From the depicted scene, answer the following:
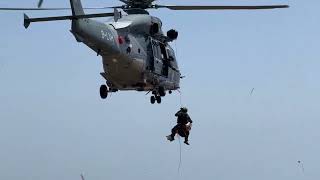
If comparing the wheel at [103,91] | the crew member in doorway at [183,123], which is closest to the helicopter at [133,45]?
the wheel at [103,91]

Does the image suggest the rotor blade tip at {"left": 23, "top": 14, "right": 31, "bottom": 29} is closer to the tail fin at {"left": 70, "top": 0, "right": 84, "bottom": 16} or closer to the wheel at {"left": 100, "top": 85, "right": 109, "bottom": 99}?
the tail fin at {"left": 70, "top": 0, "right": 84, "bottom": 16}

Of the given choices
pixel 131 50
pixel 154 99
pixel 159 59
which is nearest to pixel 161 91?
pixel 154 99

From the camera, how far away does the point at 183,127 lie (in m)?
32.3

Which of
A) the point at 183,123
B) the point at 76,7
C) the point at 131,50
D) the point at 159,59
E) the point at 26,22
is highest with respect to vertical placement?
the point at 76,7

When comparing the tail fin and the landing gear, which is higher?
the tail fin

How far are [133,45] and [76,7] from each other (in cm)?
573

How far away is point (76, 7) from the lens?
27.5m

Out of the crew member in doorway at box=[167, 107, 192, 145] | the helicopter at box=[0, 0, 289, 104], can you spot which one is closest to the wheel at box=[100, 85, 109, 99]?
the helicopter at box=[0, 0, 289, 104]

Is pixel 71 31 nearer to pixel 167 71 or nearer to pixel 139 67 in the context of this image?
pixel 139 67

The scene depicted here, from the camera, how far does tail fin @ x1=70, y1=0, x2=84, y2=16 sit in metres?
27.1

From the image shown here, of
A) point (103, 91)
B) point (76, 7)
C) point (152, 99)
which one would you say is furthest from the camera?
point (152, 99)

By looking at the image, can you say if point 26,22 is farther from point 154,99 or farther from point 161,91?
point 154,99

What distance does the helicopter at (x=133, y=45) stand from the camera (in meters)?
28.1

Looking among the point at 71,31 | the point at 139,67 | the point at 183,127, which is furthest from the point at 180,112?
the point at 71,31
